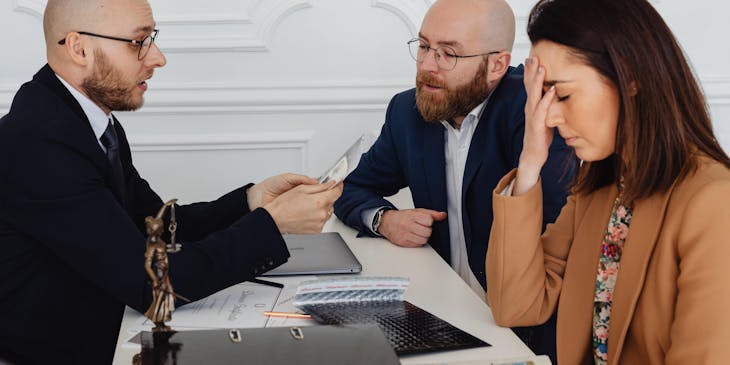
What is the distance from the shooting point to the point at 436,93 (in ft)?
7.86

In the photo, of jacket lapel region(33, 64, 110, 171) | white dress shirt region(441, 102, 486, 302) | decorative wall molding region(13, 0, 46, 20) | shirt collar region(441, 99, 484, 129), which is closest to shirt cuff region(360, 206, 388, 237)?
white dress shirt region(441, 102, 486, 302)

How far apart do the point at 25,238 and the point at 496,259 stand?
0.97 m

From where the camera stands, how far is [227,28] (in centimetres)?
338

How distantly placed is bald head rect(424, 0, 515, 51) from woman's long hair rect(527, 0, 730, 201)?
39.0 inches

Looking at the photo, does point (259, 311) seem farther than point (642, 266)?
Yes

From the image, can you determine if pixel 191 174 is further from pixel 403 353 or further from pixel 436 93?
pixel 403 353

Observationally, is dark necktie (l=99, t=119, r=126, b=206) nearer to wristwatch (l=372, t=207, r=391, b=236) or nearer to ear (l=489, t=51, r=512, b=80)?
wristwatch (l=372, t=207, r=391, b=236)

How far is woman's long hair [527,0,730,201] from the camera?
1347 mm

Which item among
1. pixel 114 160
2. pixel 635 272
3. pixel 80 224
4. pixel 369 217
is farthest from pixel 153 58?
pixel 635 272

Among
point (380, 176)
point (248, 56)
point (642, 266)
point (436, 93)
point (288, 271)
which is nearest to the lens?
point (642, 266)

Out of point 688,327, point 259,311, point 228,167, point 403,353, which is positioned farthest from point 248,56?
point 688,327

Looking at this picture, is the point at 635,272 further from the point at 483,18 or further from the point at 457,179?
the point at 483,18

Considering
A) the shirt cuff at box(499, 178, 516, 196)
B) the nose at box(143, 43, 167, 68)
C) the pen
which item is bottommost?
the pen

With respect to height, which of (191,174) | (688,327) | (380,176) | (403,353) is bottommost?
(191,174)
